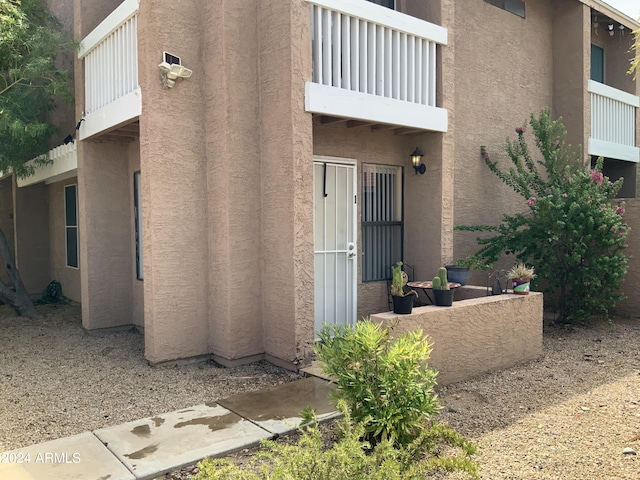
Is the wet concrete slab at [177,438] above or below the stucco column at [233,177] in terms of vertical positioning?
below

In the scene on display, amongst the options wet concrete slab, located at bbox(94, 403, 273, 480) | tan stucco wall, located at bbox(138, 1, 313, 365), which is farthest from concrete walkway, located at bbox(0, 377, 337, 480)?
tan stucco wall, located at bbox(138, 1, 313, 365)

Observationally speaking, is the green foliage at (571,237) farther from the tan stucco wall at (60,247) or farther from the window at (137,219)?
the tan stucco wall at (60,247)

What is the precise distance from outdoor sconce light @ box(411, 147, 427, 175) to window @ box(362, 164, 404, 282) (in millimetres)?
321

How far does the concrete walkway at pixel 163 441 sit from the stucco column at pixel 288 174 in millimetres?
1075

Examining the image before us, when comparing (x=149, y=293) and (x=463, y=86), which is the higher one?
(x=463, y=86)

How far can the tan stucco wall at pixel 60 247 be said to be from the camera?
10875mm

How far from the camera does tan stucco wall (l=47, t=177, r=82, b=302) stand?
35.7 feet

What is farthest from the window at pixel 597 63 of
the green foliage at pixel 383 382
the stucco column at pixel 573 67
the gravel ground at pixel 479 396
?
the green foliage at pixel 383 382

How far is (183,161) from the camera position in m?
6.45

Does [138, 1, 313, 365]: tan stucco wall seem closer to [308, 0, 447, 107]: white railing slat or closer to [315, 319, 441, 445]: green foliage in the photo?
[308, 0, 447, 107]: white railing slat

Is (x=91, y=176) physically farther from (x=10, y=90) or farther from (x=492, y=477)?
(x=492, y=477)


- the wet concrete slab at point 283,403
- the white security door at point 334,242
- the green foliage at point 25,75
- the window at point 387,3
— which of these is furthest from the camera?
the window at point 387,3

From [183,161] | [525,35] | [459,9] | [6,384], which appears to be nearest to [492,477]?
[183,161]

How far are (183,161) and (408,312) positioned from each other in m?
3.28
